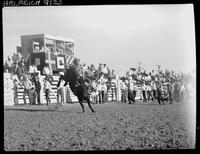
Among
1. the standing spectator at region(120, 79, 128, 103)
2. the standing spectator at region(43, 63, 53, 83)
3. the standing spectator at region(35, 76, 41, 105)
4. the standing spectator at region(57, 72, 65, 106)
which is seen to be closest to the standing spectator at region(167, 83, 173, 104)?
the standing spectator at region(120, 79, 128, 103)

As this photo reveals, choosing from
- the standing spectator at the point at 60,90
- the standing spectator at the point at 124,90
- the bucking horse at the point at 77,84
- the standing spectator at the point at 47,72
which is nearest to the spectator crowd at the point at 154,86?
the standing spectator at the point at 124,90

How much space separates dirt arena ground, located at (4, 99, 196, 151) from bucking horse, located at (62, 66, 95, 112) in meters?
0.10

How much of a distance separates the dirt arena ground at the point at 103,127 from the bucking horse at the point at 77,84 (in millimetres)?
98

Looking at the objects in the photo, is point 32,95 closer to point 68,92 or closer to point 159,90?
Result: point 68,92

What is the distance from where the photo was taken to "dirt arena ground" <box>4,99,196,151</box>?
379 centimetres

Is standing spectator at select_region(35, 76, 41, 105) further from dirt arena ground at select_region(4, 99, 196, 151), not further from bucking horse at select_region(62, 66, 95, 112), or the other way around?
bucking horse at select_region(62, 66, 95, 112)

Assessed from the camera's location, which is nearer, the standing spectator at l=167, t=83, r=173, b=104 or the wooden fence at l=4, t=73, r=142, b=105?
the wooden fence at l=4, t=73, r=142, b=105

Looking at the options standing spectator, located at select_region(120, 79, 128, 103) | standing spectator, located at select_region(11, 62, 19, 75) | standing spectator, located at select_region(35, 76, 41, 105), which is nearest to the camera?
standing spectator, located at select_region(11, 62, 19, 75)

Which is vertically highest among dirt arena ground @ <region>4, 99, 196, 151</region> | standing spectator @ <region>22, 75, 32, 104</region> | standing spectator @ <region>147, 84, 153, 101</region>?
standing spectator @ <region>22, 75, 32, 104</region>

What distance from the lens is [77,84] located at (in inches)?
155

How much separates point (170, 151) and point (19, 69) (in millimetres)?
1753

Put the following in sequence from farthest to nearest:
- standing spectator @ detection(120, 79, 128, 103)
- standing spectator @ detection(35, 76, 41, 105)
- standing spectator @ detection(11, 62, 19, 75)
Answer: standing spectator @ detection(120, 79, 128, 103), standing spectator @ detection(35, 76, 41, 105), standing spectator @ detection(11, 62, 19, 75)

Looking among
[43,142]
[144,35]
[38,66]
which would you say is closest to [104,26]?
[144,35]

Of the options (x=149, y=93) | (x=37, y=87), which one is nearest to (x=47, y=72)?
(x=37, y=87)
